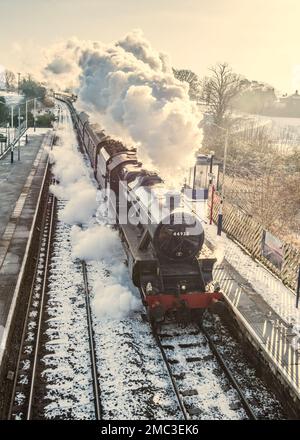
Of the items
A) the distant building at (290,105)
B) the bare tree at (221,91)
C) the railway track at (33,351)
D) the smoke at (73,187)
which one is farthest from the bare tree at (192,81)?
the railway track at (33,351)

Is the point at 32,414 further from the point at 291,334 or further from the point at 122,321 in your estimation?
the point at 291,334

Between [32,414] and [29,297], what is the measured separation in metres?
4.50

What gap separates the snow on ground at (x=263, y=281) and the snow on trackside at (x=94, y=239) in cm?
280

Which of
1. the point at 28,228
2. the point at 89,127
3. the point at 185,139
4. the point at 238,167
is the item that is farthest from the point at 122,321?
the point at 238,167

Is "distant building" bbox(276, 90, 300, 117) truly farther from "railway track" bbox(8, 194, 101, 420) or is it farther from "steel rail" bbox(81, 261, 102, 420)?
"steel rail" bbox(81, 261, 102, 420)

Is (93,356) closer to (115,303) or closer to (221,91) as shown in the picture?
(115,303)

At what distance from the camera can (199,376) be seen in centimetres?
872

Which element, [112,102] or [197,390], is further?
[112,102]

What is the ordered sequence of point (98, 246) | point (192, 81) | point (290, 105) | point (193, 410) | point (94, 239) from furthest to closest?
point (290, 105) → point (192, 81) → point (94, 239) → point (98, 246) → point (193, 410)

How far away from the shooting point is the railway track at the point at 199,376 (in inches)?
306

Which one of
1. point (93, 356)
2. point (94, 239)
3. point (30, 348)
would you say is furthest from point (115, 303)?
point (94, 239)

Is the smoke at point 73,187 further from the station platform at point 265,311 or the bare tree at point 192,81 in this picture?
the bare tree at point 192,81

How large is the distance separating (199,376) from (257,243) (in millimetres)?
7299

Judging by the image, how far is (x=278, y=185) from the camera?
27.2 m
